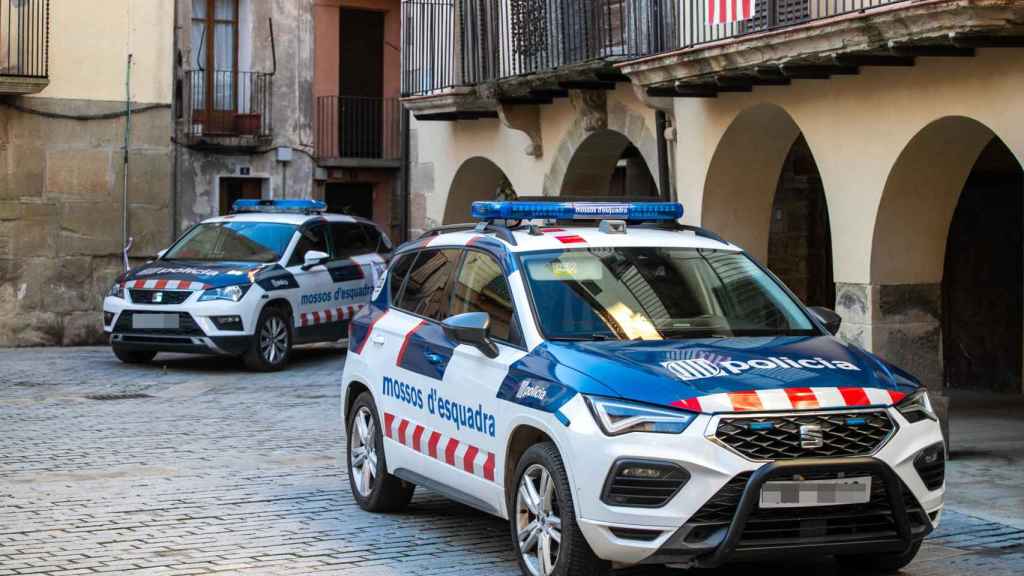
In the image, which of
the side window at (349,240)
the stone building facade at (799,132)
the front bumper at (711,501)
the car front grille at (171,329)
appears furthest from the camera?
the side window at (349,240)

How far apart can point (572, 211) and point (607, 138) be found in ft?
33.0

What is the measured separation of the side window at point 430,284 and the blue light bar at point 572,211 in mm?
349

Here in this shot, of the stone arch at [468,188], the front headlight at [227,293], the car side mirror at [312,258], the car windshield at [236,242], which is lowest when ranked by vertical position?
the front headlight at [227,293]

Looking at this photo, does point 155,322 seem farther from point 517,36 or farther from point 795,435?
point 795,435

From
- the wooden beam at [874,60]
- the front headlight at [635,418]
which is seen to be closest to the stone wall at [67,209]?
the wooden beam at [874,60]

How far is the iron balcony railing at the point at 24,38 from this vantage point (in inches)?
902

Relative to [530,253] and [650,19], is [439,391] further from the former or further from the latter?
[650,19]

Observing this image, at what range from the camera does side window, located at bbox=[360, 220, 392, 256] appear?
21.0m

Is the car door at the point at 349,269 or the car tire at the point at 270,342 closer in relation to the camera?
the car tire at the point at 270,342

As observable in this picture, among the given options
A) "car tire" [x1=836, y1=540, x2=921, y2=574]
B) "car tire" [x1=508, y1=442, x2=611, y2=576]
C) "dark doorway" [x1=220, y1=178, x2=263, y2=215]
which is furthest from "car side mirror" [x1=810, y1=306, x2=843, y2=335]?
"dark doorway" [x1=220, y1=178, x2=263, y2=215]

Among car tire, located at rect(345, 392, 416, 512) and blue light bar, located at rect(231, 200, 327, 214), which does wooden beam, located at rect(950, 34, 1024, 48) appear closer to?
car tire, located at rect(345, 392, 416, 512)

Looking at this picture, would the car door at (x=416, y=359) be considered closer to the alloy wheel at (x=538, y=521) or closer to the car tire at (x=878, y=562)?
the alloy wheel at (x=538, y=521)

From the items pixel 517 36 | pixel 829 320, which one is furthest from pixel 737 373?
pixel 517 36

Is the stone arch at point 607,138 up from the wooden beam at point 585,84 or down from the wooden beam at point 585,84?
down
